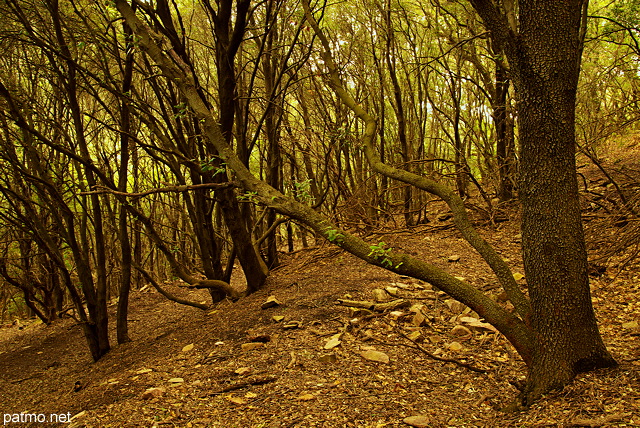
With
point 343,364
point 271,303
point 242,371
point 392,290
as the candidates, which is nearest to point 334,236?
point 343,364

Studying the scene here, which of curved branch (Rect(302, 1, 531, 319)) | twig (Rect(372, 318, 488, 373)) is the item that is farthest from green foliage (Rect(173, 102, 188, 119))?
twig (Rect(372, 318, 488, 373))

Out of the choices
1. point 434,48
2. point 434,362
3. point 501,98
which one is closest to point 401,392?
point 434,362

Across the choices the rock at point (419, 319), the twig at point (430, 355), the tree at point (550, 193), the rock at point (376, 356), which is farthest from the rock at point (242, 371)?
the tree at point (550, 193)

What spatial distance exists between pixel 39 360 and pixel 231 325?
328cm

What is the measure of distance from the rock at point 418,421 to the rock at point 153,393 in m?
1.79

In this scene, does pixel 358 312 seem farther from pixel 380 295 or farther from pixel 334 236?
pixel 334 236

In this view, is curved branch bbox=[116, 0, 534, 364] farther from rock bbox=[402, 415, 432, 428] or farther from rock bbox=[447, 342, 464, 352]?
rock bbox=[447, 342, 464, 352]

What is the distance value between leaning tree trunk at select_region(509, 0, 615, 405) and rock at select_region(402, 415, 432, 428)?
21.6 inches

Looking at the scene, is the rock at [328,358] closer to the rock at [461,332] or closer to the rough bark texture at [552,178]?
the rock at [461,332]

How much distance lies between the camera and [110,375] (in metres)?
4.11

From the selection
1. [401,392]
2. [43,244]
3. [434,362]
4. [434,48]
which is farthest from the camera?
[434,48]

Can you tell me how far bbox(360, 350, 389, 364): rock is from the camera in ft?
10.1

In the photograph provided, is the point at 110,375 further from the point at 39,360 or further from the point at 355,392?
the point at 355,392

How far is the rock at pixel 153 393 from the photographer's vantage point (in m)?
2.98
